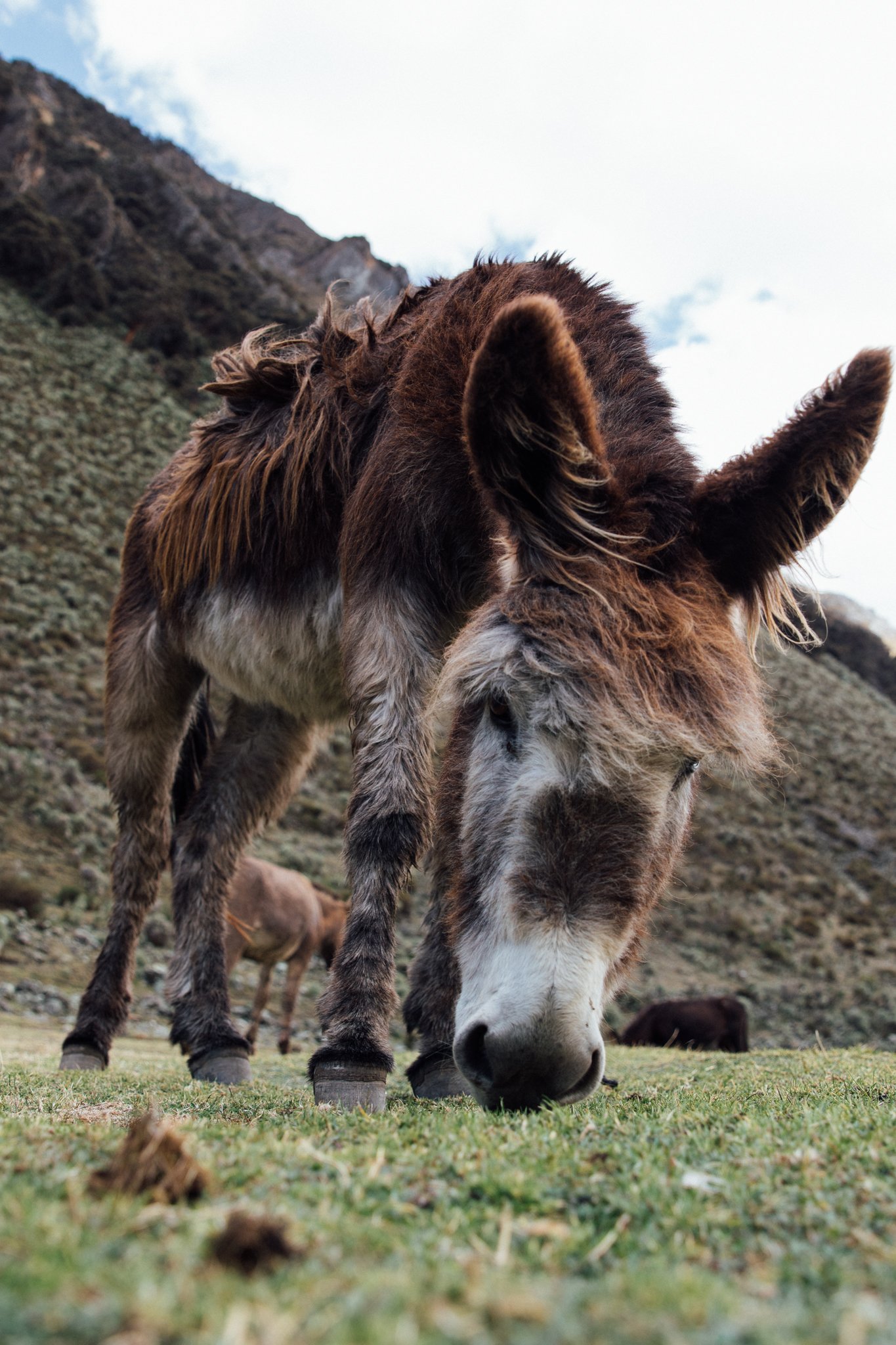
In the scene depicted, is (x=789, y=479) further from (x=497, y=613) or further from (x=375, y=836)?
(x=375, y=836)

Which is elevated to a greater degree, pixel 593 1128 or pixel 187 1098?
pixel 593 1128

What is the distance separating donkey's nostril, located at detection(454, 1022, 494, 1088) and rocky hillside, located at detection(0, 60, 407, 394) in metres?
38.4

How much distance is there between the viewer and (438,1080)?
10.8 feet

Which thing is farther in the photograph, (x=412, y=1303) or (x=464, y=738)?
(x=464, y=738)

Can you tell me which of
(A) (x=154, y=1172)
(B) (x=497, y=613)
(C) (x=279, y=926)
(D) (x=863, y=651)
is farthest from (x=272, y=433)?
(D) (x=863, y=651)

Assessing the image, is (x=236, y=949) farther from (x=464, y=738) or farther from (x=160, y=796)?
(x=464, y=738)

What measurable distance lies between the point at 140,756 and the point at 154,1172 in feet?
15.2

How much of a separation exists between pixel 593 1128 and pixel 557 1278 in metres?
0.82

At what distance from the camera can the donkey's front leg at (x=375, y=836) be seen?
2734 mm

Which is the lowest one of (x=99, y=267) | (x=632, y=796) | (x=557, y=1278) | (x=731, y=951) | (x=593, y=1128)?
(x=731, y=951)

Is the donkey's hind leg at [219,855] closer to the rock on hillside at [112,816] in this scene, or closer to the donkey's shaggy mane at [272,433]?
the rock on hillside at [112,816]

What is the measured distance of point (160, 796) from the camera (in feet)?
18.4

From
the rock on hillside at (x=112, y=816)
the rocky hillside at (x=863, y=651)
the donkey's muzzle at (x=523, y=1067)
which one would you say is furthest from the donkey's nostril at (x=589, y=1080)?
the rocky hillside at (x=863, y=651)

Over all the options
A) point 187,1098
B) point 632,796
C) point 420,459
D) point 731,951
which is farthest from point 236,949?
point 731,951
